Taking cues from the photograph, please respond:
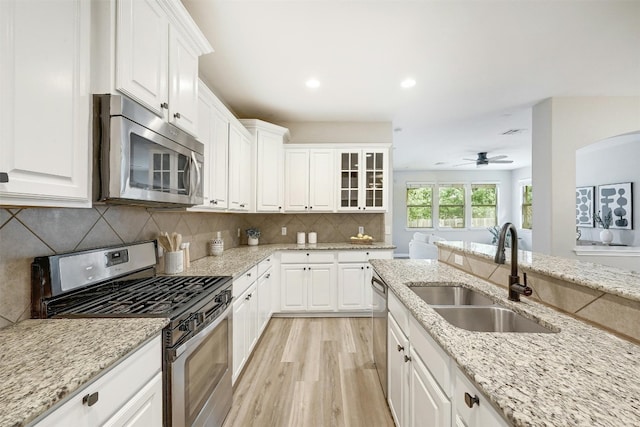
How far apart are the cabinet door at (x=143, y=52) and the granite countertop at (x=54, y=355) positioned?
1.00m

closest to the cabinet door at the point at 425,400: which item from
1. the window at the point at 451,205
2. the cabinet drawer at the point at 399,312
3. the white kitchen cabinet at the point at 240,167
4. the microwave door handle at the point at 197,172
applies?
the cabinet drawer at the point at 399,312

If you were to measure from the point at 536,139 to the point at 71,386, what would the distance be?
486 centimetres

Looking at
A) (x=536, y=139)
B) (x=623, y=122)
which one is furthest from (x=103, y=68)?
(x=623, y=122)

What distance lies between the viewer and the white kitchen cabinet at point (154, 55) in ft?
3.84

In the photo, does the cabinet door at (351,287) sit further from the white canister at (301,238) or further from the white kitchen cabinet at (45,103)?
the white kitchen cabinet at (45,103)

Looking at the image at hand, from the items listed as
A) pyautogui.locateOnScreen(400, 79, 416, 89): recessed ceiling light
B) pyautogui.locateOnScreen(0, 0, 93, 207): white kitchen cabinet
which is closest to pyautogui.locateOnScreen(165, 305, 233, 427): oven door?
pyautogui.locateOnScreen(0, 0, 93, 207): white kitchen cabinet

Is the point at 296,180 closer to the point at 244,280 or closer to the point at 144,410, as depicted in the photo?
the point at 244,280

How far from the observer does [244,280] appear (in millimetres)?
2275

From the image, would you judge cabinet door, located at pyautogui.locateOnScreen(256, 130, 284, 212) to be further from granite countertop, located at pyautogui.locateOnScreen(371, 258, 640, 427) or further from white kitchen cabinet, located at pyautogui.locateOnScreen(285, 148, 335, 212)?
granite countertop, located at pyautogui.locateOnScreen(371, 258, 640, 427)

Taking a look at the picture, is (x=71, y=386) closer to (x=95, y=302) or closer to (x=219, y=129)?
(x=95, y=302)

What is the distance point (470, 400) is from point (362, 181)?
3.31 meters

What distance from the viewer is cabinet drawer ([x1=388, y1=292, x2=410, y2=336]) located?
1409 mm

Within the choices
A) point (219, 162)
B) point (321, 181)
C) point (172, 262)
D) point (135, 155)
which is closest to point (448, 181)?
point (321, 181)

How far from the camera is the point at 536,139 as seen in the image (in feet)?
12.1
